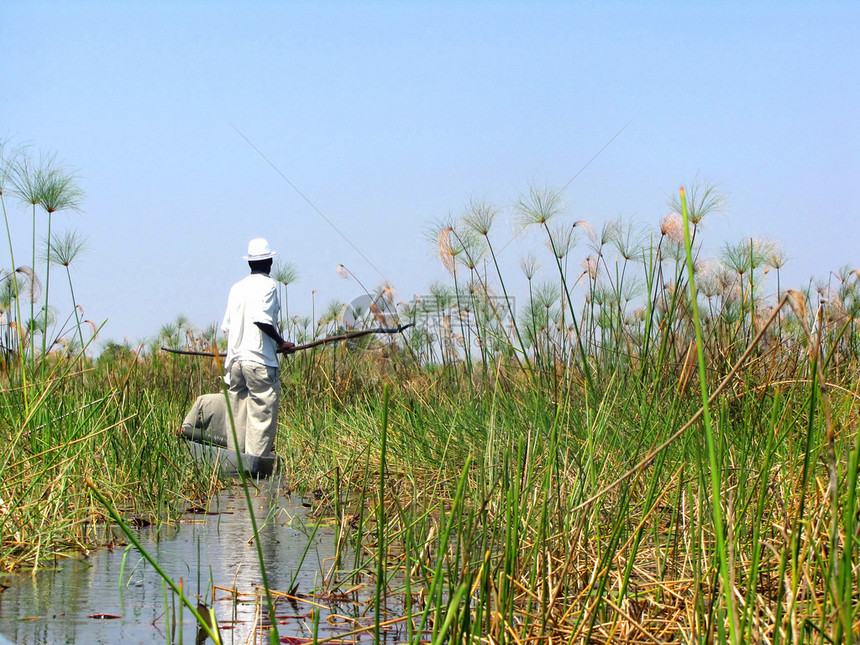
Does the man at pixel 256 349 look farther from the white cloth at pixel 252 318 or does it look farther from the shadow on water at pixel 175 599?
the shadow on water at pixel 175 599

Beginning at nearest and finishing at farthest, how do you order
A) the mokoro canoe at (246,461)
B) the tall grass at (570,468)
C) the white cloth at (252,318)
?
1. the tall grass at (570,468)
2. the mokoro canoe at (246,461)
3. the white cloth at (252,318)

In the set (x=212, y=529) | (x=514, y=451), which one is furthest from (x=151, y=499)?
(x=514, y=451)

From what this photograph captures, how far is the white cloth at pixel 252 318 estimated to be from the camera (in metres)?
6.73

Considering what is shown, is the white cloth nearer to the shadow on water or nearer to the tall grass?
the tall grass

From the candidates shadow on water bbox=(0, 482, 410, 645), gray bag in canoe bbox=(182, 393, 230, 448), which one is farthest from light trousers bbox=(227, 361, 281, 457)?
shadow on water bbox=(0, 482, 410, 645)

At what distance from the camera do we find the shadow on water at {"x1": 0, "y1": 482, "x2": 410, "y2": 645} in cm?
238

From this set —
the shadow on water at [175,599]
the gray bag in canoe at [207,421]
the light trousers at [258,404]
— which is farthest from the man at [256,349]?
the shadow on water at [175,599]

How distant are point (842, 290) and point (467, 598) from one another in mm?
5132

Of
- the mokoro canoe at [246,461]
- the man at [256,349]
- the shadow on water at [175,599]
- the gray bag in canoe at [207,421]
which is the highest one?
the man at [256,349]

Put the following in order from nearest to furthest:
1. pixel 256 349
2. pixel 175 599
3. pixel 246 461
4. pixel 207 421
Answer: pixel 175 599
pixel 207 421
pixel 246 461
pixel 256 349

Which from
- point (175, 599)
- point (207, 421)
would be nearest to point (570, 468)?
point (175, 599)

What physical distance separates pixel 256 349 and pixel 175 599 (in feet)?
13.6

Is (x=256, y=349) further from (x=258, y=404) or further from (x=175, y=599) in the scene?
(x=175, y=599)

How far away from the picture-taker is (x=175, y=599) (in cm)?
272
